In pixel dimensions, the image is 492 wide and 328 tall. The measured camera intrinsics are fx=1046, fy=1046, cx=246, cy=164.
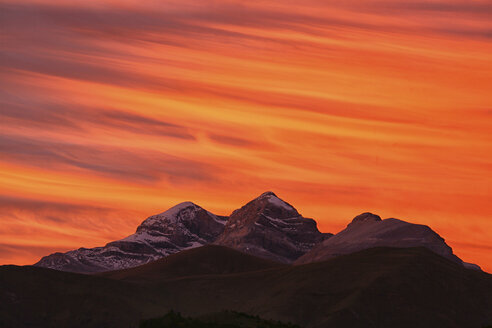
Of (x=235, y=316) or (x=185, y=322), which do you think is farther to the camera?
(x=235, y=316)

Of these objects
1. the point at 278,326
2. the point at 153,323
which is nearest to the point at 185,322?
the point at 153,323

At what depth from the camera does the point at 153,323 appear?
173 metres

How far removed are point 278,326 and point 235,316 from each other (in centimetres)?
1126

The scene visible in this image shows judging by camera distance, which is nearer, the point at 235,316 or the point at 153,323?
the point at 153,323

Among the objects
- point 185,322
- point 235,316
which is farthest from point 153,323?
point 235,316

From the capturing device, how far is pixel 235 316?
189m

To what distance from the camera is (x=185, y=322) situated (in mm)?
170000

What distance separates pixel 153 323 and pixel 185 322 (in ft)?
20.6

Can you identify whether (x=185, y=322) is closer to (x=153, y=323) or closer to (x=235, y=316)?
A: (x=153, y=323)

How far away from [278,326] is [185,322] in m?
18.9

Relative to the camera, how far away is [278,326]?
593 ft

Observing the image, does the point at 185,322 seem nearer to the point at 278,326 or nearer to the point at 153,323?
the point at 153,323

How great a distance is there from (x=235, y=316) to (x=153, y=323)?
20901 mm
